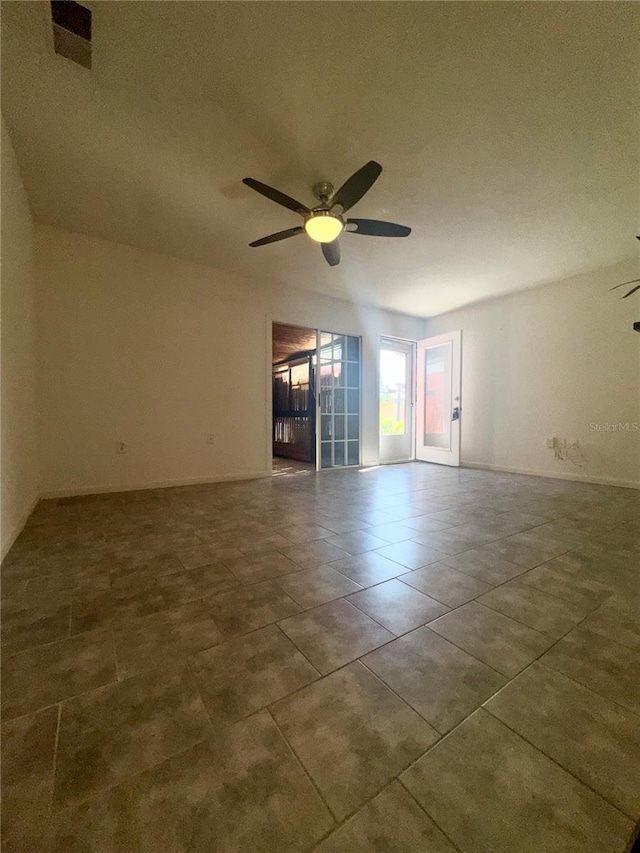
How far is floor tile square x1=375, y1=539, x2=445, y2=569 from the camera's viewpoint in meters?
2.01

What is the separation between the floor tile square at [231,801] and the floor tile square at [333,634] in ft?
1.12

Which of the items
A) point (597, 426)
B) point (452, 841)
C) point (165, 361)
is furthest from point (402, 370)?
point (452, 841)

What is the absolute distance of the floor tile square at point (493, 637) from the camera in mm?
1212

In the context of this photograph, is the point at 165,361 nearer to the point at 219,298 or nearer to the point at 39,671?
the point at 219,298

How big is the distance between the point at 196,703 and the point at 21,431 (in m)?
2.73

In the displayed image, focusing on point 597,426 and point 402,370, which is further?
point 402,370

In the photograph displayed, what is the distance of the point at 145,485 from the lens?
3.90m

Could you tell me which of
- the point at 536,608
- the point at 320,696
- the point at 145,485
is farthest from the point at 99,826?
the point at 145,485

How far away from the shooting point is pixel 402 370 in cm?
655

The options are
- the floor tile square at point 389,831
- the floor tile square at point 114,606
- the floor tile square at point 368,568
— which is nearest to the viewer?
the floor tile square at point 389,831

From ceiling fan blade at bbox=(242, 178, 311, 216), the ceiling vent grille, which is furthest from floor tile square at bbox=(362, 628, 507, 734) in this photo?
the ceiling vent grille

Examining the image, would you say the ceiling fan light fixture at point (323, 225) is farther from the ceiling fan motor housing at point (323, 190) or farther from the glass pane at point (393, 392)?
the glass pane at point (393, 392)

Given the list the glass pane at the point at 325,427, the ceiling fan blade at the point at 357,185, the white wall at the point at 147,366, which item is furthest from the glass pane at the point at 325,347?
the ceiling fan blade at the point at 357,185

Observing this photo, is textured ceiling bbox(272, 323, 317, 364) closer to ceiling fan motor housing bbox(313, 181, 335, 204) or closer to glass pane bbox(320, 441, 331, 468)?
glass pane bbox(320, 441, 331, 468)
